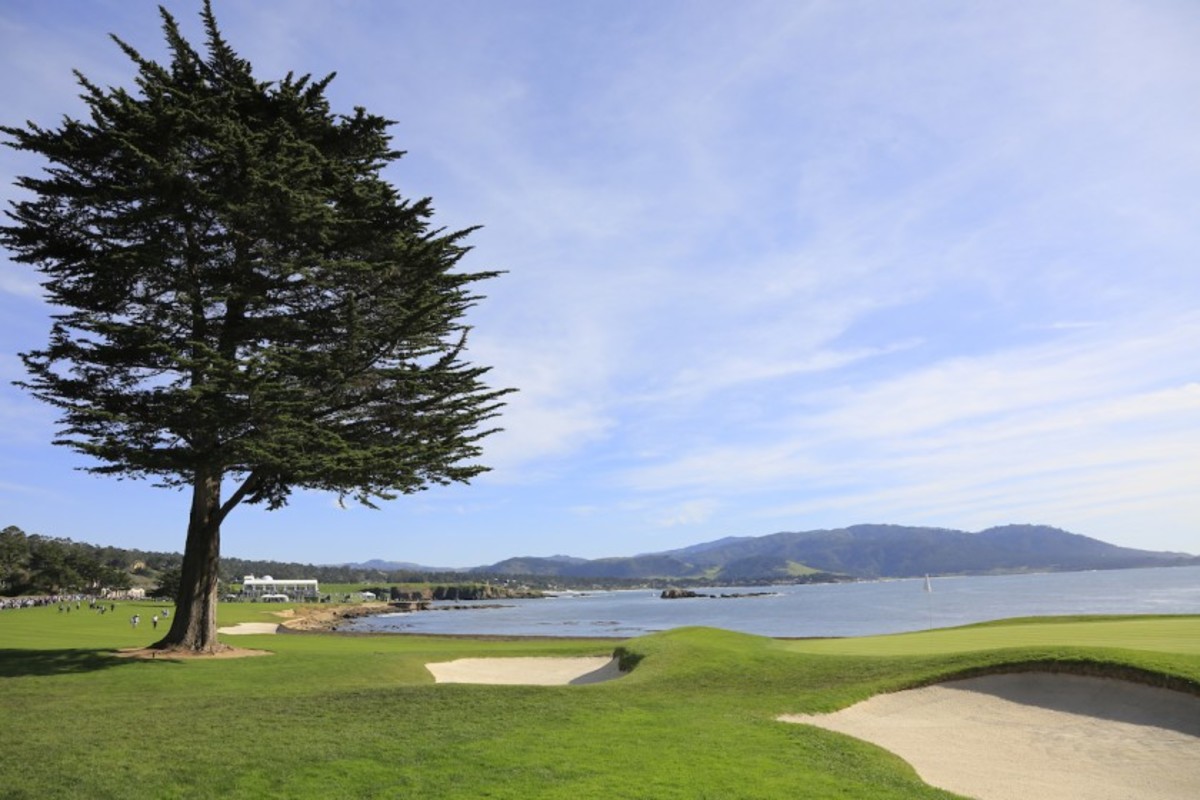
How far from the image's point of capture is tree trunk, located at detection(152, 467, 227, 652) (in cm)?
2250

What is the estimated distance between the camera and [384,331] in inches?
875

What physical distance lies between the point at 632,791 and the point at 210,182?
64.8 ft

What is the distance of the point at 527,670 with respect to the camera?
81.6 ft

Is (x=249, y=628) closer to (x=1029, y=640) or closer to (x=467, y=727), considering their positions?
(x=467, y=727)

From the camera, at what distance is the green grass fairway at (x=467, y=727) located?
8.88 m

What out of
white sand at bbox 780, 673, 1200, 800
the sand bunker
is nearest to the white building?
the sand bunker

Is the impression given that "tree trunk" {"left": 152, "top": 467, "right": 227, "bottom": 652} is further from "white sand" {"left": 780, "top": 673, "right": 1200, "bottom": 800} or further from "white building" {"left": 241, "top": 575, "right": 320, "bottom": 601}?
"white building" {"left": 241, "top": 575, "right": 320, "bottom": 601}

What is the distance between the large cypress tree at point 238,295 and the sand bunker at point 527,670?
6.12 metres

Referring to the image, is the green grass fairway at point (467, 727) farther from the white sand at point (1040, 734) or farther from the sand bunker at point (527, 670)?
the sand bunker at point (527, 670)

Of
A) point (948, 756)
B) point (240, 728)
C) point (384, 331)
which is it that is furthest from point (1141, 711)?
point (384, 331)

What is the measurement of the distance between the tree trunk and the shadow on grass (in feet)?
5.32

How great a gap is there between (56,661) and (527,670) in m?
13.5

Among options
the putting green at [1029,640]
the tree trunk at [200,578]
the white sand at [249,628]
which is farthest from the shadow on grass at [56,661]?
the white sand at [249,628]

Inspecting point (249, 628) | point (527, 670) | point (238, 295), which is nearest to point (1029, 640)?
point (527, 670)
